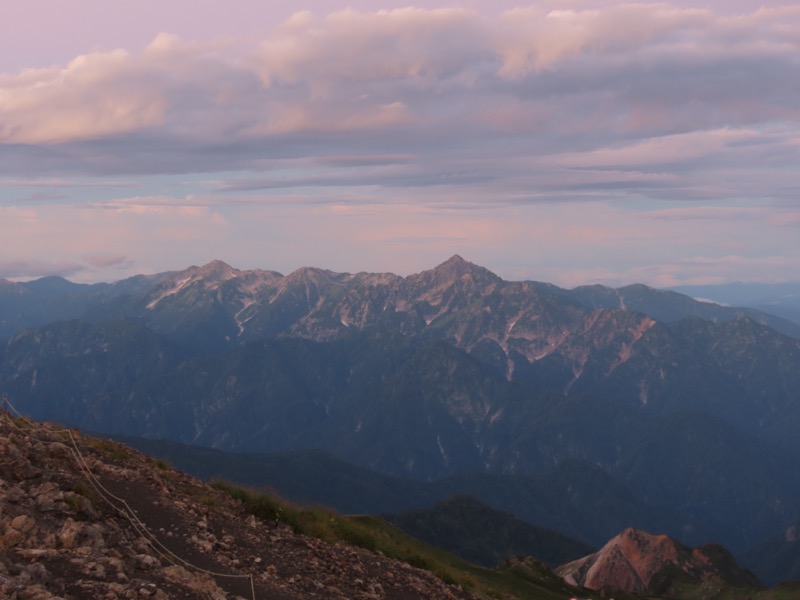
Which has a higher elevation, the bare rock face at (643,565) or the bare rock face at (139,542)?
the bare rock face at (139,542)

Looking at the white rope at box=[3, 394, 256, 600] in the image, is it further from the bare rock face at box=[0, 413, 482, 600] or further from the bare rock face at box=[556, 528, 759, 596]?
the bare rock face at box=[556, 528, 759, 596]

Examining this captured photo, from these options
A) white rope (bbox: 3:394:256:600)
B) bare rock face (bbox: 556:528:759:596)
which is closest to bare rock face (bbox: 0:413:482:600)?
white rope (bbox: 3:394:256:600)

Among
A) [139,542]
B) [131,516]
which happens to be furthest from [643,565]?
[139,542]

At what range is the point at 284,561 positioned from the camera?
2714 centimetres

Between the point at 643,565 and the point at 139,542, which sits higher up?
the point at 139,542

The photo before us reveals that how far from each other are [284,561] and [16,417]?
12929 millimetres

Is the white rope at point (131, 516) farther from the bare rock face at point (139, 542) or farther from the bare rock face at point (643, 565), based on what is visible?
the bare rock face at point (643, 565)

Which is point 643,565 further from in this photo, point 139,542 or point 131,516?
point 139,542

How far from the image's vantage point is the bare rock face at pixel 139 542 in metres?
20.2

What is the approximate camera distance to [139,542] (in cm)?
2377

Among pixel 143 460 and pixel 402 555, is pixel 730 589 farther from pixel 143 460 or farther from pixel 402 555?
pixel 143 460

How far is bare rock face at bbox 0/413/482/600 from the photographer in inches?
797

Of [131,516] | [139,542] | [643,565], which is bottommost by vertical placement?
[643,565]

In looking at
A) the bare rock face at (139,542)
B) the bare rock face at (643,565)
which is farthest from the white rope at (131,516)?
the bare rock face at (643,565)
